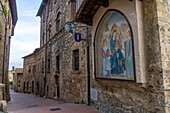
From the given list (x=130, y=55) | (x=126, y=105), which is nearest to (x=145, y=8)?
(x=130, y=55)

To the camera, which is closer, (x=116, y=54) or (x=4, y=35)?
(x=116, y=54)

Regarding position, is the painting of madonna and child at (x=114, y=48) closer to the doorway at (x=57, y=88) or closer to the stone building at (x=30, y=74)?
the doorway at (x=57, y=88)

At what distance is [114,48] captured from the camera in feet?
12.2

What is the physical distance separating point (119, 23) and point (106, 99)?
2.44 metres

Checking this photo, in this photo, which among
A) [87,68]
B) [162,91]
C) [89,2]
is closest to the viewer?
[162,91]

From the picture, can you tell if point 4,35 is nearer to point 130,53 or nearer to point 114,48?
point 114,48

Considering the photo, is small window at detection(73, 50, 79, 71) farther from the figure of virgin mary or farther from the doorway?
the figure of virgin mary

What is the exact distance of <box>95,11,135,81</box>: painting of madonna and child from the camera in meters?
3.22

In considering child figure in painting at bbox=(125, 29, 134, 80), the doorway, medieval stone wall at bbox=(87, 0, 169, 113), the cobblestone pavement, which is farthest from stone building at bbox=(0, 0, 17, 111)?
medieval stone wall at bbox=(87, 0, 169, 113)

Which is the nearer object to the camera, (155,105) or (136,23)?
(155,105)

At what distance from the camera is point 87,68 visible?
19.2 feet

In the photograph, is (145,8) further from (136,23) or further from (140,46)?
(140,46)

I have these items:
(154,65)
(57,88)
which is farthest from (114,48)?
(57,88)

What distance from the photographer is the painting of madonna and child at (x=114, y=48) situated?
3216 mm
